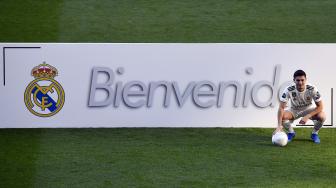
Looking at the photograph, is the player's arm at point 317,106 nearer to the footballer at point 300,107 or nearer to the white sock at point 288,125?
the footballer at point 300,107

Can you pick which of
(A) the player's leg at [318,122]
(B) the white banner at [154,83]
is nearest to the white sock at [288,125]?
(A) the player's leg at [318,122]

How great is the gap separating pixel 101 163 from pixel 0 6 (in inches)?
301

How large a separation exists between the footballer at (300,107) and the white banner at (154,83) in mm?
488

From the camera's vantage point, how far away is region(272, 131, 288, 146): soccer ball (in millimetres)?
12945

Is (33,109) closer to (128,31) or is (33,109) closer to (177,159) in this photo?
(177,159)

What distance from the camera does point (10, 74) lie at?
1373cm

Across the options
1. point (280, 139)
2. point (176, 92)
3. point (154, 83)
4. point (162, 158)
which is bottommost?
point (162, 158)

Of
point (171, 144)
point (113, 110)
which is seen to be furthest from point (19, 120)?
point (171, 144)

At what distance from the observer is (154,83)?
547 inches

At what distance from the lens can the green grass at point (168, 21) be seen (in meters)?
17.5

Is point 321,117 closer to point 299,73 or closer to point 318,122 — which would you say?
point 318,122

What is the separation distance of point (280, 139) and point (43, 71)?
347cm

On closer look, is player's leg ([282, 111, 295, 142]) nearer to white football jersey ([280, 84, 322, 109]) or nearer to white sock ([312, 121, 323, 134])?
white football jersey ([280, 84, 322, 109])

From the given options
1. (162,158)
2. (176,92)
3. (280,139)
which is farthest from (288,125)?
(162,158)
